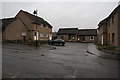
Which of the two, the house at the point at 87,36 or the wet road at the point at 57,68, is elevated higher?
the house at the point at 87,36

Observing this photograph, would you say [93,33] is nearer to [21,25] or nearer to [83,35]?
[83,35]

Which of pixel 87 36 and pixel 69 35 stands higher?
pixel 69 35

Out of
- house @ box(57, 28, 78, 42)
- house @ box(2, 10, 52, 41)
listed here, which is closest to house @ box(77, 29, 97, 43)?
house @ box(57, 28, 78, 42)

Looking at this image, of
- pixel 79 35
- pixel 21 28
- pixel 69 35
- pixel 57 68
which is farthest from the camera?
pixel 69 35

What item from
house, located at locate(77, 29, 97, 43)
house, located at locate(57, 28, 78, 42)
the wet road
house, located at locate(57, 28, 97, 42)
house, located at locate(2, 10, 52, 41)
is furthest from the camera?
house, located at locate(57, 28, 78, 42)

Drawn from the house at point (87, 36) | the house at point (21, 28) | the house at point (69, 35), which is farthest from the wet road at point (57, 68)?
the house at point (69, 35)

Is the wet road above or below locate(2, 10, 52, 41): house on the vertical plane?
below

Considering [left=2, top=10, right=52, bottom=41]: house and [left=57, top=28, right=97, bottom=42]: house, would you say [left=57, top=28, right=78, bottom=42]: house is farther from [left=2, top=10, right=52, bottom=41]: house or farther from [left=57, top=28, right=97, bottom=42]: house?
[left=2, top=10, right=52, bottom=41]: house

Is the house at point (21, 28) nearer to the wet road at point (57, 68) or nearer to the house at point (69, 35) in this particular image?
the house at point (69, 35)

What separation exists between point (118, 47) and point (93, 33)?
2452 centimetres

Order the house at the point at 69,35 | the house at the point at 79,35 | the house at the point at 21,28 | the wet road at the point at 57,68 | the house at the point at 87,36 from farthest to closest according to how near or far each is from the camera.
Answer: the house at the point at 69,35 → the house at the point at 79,35 → the house at the point at 87,36 → the house at the point at 21,28 → the wet road at the point at 57,68

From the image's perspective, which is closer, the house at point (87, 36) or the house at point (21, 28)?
the house at point (21, 28)

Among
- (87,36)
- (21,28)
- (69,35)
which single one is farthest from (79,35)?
(21,28)

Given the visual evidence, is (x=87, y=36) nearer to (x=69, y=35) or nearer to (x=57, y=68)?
(x=69, y=35)
